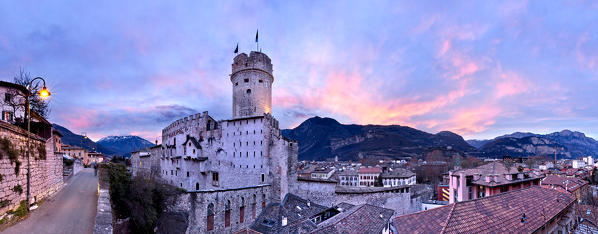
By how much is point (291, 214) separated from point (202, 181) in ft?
46.4

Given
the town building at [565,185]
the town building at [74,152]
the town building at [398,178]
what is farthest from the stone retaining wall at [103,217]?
the town building at [398,178]

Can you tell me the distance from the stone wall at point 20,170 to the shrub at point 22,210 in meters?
0.17

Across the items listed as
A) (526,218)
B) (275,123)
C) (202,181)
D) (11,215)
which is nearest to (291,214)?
(275,123)

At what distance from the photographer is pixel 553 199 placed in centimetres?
1891

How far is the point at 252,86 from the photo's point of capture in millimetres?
36062

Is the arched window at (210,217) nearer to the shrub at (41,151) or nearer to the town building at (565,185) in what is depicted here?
the shrub at (41,151)

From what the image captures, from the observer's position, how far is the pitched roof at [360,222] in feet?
57.9

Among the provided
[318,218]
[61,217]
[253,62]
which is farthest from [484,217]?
[253,62]

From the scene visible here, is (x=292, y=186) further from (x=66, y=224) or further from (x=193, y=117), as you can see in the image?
(x=66, y=224)

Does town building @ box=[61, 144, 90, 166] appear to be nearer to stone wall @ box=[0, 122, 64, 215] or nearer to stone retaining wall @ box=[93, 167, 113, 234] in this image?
stone wall @ box=[0, 122, 64, 215]

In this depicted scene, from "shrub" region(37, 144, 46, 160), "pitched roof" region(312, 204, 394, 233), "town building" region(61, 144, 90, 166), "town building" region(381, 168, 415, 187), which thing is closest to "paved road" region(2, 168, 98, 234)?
"shrub" region(37, 144, 46, 160)

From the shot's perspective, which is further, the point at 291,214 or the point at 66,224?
the point at 291,214

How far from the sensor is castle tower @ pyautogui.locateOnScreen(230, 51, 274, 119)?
35.9m

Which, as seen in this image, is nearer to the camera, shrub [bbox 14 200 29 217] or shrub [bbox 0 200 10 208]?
shrub [bbox 0 200 10 208]
